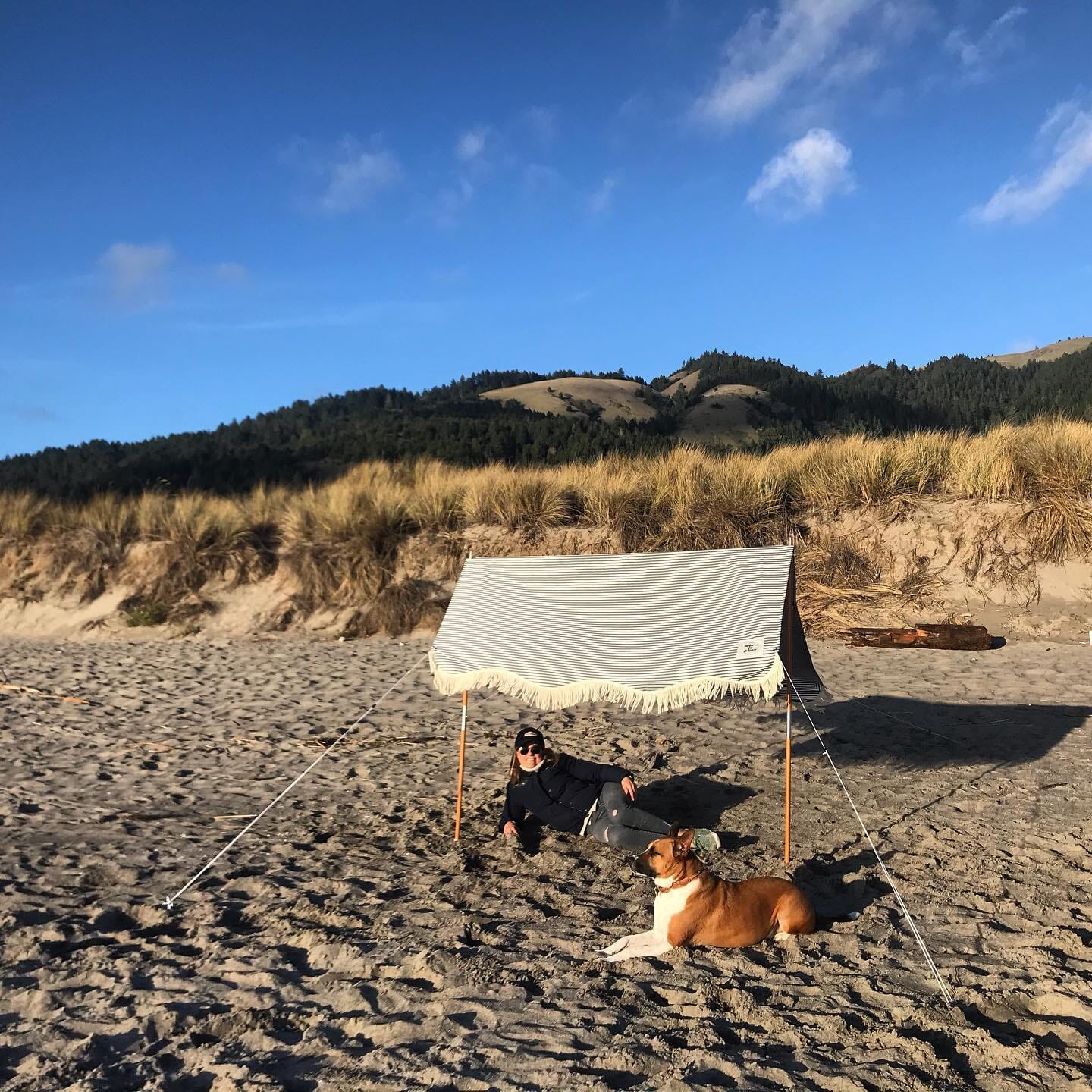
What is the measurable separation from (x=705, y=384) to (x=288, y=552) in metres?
44.8

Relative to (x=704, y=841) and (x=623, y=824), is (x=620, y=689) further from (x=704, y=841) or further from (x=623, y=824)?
(x=704, y=841)

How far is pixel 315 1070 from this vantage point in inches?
115

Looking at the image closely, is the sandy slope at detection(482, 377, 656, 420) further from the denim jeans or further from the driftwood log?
the denim jeans

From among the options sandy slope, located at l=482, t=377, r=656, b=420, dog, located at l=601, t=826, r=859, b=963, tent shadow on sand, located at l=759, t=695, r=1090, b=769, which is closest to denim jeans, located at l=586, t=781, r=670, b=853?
dog, located at l=601, t=826, r=859, b=963

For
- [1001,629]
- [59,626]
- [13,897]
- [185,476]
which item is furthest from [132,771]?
[185,476]

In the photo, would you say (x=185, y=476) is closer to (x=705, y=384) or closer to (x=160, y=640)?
(x=160, y=640)

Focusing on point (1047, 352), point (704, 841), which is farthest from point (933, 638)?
point (1047, 352)

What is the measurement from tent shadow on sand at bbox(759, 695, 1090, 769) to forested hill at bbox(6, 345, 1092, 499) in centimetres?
1197

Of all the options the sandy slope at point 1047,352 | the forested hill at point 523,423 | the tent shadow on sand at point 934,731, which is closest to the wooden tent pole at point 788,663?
the tent shadow on sand at point 934,731

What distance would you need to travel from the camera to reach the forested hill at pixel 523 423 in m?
29.3

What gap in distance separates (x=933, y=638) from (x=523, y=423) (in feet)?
89.9

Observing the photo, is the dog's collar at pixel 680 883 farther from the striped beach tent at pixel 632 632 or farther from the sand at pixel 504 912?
the striped beach tent at pixel 632 632

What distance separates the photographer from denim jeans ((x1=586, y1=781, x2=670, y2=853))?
5172mm

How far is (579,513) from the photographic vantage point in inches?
617
